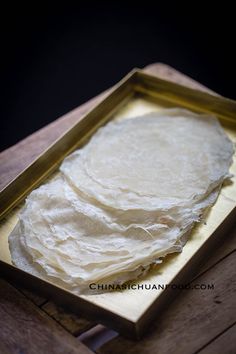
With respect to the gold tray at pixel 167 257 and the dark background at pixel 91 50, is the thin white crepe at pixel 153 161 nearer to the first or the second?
the gold tray at pixel 167 257

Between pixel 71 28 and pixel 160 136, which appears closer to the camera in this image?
pixel 160 136

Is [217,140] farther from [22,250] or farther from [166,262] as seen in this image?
[22,250]

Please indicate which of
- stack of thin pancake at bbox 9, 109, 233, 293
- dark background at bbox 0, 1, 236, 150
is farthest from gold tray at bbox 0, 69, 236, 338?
dark background at bbox 0, 1, 236, 150

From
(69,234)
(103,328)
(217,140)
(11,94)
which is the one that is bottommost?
(11,94)

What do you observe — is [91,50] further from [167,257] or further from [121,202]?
[167,257]

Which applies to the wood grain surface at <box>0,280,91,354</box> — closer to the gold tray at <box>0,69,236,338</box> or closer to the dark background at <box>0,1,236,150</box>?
the gold tray at <box>0,69,236,338</box>

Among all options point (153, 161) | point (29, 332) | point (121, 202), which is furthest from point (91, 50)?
point (29, 332)

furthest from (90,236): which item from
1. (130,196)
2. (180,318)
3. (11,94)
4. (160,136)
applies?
(11,94)
